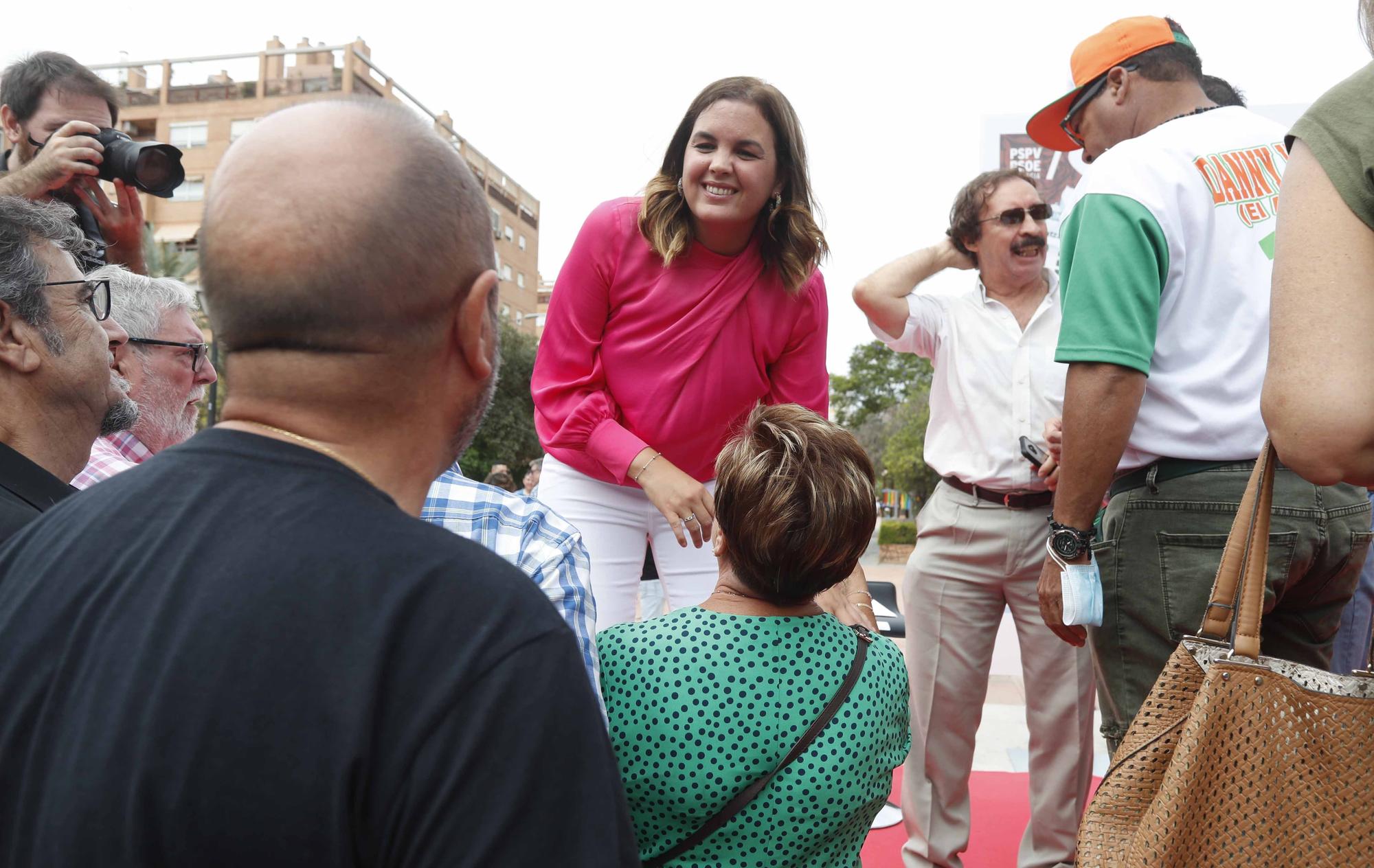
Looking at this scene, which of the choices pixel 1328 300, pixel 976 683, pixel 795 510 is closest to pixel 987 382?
pixel 976 683

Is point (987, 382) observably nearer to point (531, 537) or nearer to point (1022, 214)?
point (1022, 214)

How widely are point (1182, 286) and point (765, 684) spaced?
1.27 meters

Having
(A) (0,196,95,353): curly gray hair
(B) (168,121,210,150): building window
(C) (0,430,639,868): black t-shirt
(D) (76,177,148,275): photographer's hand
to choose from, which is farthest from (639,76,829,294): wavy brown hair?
(B) (168,121,210,150): building window

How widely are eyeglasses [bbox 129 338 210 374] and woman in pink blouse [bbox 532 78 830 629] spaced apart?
1.23 m

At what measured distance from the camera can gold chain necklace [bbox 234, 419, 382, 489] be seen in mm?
875

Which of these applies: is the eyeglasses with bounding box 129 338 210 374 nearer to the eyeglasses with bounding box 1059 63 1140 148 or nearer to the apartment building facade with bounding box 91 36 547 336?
the eyeglasses with bounding box 1059 63 1140 148

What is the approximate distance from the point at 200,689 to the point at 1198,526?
6.20 feet

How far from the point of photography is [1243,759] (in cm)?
126

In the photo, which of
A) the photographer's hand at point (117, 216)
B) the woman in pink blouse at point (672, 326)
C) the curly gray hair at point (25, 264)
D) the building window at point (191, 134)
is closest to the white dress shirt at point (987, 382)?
the woman in pink blouse at point (672, 326)

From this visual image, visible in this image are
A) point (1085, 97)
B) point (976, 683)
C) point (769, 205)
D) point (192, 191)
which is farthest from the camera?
point (192, 191)

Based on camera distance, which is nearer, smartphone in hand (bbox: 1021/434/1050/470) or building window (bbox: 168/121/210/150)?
smartphone in hand (bbox: 1021/434/1050/470)

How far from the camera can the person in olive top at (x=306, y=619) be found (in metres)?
0.76

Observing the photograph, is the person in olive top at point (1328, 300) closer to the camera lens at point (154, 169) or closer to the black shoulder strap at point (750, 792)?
the black shoulder strap at point (750, 792)

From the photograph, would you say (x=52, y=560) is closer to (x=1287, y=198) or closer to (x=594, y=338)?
(x=1287, y=198)
